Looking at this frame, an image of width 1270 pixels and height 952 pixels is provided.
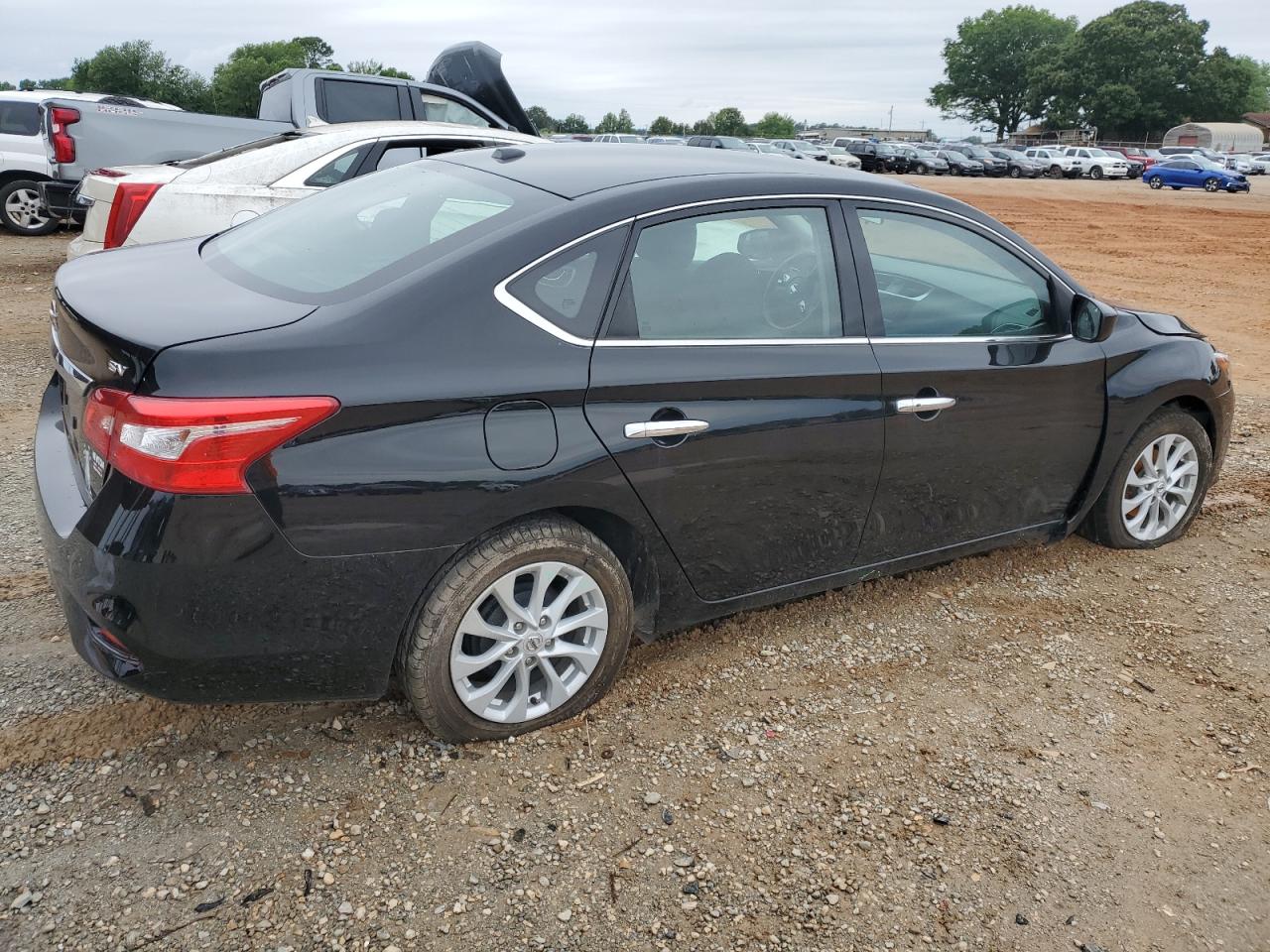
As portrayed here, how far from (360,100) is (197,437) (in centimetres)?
798

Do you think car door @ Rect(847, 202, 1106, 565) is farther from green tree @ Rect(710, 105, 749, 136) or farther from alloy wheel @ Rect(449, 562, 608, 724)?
green tree @ Rect(710, 105, 749, 136)

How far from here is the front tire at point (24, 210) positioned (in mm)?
12961

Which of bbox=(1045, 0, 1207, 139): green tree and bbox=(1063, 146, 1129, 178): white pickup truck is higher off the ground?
bbox=(1045, 0, 1207, 139): green tree

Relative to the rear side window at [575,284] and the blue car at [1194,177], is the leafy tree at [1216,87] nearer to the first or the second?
the blue car at [1194,177]

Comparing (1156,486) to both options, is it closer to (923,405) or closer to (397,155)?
(923,405)

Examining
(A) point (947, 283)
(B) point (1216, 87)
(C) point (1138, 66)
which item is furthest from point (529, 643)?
(B) point (1216, 87)


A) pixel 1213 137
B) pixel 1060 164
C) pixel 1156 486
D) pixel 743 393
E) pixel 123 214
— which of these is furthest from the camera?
pixel 1213 137

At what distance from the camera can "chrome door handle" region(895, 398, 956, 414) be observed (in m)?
3.44

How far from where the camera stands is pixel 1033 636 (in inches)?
151

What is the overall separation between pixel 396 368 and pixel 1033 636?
8.45ft

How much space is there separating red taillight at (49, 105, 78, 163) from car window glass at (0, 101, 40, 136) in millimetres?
4423

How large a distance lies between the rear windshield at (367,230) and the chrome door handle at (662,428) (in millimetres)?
663

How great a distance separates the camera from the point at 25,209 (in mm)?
13109

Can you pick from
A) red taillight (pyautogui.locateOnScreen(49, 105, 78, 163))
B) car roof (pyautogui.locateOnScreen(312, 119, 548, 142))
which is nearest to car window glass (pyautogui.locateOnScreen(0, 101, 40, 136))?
red taillight (pyautogui.locateOnScreen(49, 105, 78, 163))
